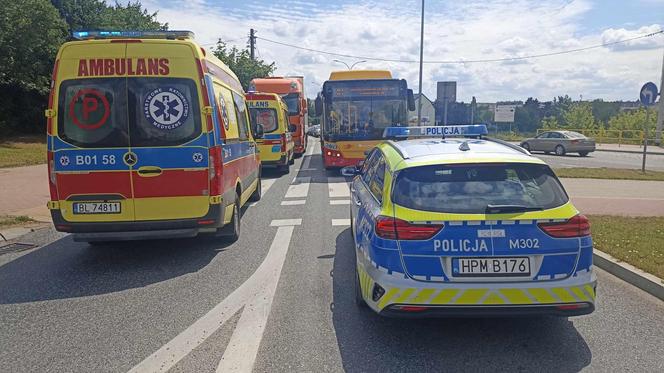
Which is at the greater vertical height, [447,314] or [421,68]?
[421,68]

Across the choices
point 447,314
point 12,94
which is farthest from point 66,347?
point 12,94

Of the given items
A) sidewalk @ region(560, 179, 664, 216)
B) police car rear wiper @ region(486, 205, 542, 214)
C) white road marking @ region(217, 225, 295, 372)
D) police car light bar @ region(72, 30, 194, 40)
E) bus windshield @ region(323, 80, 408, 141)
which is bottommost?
white road marking @ region(217, 225, 295, 372)

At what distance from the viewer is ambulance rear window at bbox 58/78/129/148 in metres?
5.70

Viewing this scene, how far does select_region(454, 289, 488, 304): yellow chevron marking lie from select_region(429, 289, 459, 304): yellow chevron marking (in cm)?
5

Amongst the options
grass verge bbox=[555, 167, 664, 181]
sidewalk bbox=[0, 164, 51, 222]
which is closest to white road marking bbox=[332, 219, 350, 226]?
sidewalk bbox=[0, 164, 51, 222]

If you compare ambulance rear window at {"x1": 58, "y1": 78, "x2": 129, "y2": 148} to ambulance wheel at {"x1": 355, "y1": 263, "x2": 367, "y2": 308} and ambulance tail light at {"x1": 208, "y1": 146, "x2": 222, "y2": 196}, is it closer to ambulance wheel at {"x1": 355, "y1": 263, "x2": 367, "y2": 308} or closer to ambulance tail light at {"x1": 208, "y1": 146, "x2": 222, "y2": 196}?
ambulance tail light at {"x1": 208, "y1": 146, "x2": 222, "y2": 196}

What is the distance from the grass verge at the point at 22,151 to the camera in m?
19.4

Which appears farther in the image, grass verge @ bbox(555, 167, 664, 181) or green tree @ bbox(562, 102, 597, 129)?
green tree @ bbox(562, 102, 597, 129)

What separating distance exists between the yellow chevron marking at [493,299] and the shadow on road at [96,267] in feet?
11.9

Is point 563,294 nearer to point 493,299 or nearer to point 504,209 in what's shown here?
point 493,299

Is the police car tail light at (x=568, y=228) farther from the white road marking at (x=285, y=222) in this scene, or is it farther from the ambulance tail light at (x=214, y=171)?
the white road marking at (x=285, y=222)

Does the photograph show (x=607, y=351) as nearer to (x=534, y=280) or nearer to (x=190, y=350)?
(x=534, y=280)

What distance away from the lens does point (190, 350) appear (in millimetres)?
3650

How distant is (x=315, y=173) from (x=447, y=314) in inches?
539
